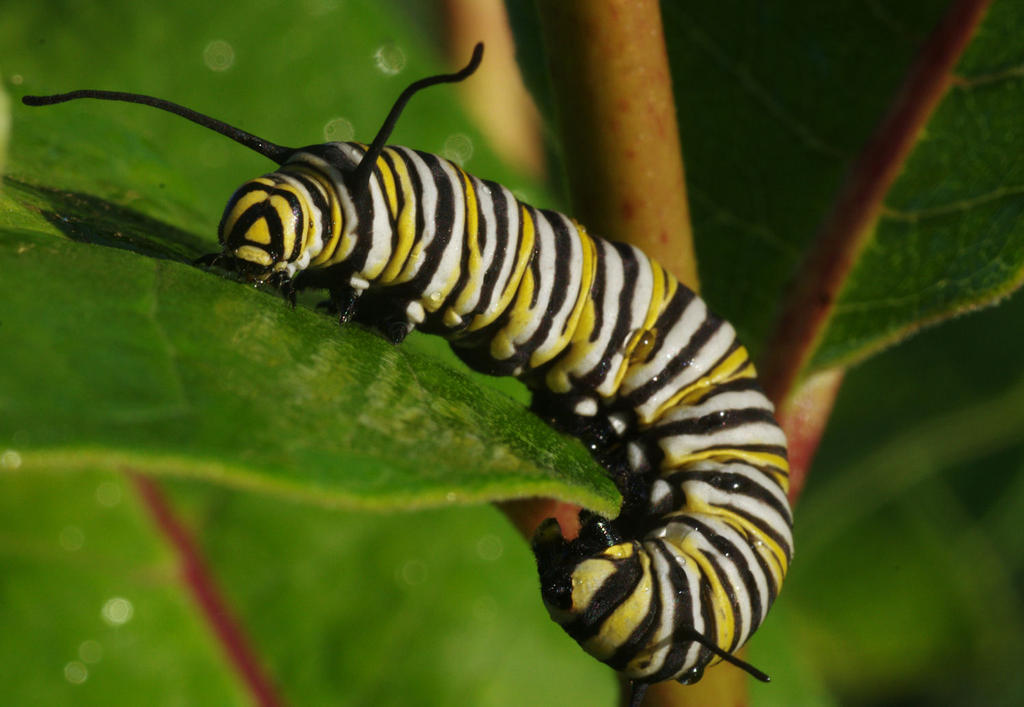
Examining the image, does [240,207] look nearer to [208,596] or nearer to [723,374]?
[723,374]

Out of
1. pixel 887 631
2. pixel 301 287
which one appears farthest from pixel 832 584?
pixel 301 287

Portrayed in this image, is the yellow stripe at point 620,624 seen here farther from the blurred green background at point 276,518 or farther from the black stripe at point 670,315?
the blurred green background at point 276,518

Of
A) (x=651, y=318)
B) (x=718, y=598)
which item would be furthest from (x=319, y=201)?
(x=718, y=598)

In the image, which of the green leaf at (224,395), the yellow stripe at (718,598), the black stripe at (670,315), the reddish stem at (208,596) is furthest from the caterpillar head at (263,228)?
the reddish stem at (208,596)

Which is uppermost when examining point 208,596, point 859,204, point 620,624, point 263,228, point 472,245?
point 859,204

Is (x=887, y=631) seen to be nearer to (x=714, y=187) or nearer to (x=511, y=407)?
(x=714, y=187)

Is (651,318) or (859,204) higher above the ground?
(859,204)
